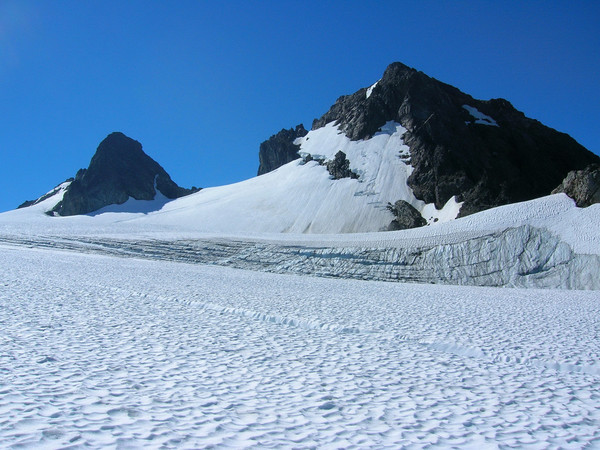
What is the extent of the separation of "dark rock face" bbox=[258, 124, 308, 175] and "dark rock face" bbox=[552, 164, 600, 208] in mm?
41268

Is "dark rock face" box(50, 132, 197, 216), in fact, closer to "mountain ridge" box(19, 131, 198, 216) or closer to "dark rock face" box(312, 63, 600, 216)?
"mountain ridge" box(19, 131, 198, 216)

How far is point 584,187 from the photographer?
66.1 ft

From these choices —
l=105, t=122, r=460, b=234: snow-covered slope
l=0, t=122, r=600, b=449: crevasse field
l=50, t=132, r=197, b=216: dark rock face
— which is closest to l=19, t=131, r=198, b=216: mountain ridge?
l=50, t=132, r=197, b=216: dark rock face

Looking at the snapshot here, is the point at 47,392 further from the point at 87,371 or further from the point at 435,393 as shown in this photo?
the point at 435,393

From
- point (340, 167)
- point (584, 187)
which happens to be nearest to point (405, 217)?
point (340, 167)

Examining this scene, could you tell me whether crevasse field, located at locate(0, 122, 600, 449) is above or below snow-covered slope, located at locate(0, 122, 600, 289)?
below

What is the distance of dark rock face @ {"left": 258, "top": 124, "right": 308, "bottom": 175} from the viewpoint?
61572 mm

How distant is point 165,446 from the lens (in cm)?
312

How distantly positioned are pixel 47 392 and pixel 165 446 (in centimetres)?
168

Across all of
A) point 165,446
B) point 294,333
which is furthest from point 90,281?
point 165,446

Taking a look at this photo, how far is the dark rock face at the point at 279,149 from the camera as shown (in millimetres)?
61572

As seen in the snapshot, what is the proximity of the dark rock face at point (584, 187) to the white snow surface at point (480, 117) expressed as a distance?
3114 centimetres

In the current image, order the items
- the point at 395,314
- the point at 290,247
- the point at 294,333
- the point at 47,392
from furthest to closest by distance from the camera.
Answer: the point at 290,247 → the point at 395,314 → the point at 294,333 → the point at 47,392

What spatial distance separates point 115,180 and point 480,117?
1763 inches
